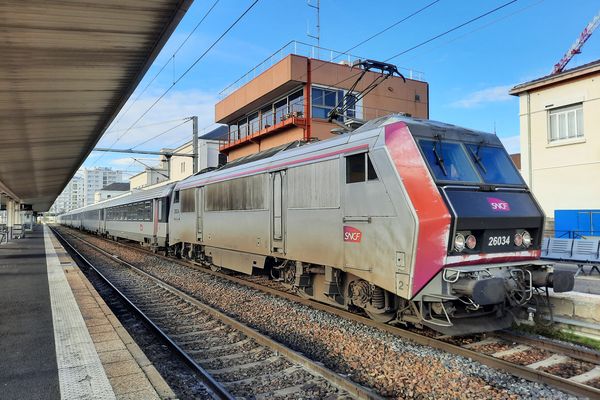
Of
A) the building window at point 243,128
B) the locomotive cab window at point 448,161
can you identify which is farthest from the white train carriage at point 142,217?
the locomotive cab window at point 448,161

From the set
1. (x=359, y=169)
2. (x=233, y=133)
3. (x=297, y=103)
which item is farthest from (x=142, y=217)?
(x=359, y=169)

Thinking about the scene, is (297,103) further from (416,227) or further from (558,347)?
(558,347)

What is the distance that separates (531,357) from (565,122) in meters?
16.3

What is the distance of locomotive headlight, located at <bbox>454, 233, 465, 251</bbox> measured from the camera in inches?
229

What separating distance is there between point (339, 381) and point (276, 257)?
485cm

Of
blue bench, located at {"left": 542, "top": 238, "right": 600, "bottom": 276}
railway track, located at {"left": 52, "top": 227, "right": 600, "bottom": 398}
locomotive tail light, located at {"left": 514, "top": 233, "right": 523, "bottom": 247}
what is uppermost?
locomotive tail light, located at {"left": 514, "top": 233, "right": 523, "bottom": 247}

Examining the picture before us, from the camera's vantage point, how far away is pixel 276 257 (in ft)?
31.5

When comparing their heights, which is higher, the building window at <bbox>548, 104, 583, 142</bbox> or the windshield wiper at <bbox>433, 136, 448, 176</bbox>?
the building window at <bbox>548, 104, 583, 142</bbox>

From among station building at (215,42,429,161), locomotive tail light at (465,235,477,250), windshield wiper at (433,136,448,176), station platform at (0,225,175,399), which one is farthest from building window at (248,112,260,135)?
locomotive tail light at (465,235,477,250)

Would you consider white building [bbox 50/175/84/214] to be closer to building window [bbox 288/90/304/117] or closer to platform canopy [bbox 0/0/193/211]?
building window [bbox 288/90/304/117]

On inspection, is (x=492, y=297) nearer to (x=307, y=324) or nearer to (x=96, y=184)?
(x=307, y=324)

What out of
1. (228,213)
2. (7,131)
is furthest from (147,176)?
(228,213)

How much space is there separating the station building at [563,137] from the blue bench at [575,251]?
399 cm

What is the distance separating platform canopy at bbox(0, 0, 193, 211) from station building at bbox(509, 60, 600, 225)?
16.8m
